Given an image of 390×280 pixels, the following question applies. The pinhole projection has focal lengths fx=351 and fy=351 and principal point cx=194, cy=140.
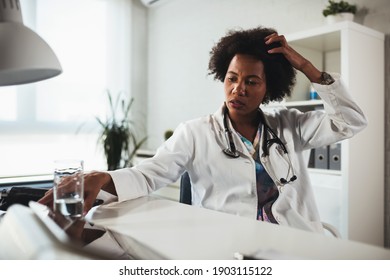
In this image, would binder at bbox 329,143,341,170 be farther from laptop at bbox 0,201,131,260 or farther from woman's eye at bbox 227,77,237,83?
laptop at bbox 0,201,131,260

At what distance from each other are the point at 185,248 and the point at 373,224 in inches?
17.3

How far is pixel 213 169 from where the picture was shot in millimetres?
845

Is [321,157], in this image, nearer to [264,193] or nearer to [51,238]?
[264,193]

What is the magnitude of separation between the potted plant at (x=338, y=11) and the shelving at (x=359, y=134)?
26 mm

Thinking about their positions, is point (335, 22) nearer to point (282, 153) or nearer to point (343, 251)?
point (282, 153)

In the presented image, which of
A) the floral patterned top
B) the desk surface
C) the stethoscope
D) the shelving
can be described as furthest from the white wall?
the desk surface

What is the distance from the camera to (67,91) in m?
1.04

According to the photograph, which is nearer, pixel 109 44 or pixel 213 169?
pixel 213 169

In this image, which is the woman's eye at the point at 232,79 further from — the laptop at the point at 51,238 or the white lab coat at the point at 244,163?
the laptop at the point at 51,238

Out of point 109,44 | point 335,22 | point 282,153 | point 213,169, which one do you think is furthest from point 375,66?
point 109,44

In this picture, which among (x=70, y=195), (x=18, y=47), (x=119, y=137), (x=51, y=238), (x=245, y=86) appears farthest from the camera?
(x=119, y=137)

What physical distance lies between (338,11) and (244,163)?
0.54 meters

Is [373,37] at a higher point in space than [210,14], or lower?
lower

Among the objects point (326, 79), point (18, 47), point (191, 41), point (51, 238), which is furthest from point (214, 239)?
point (191, 41)
